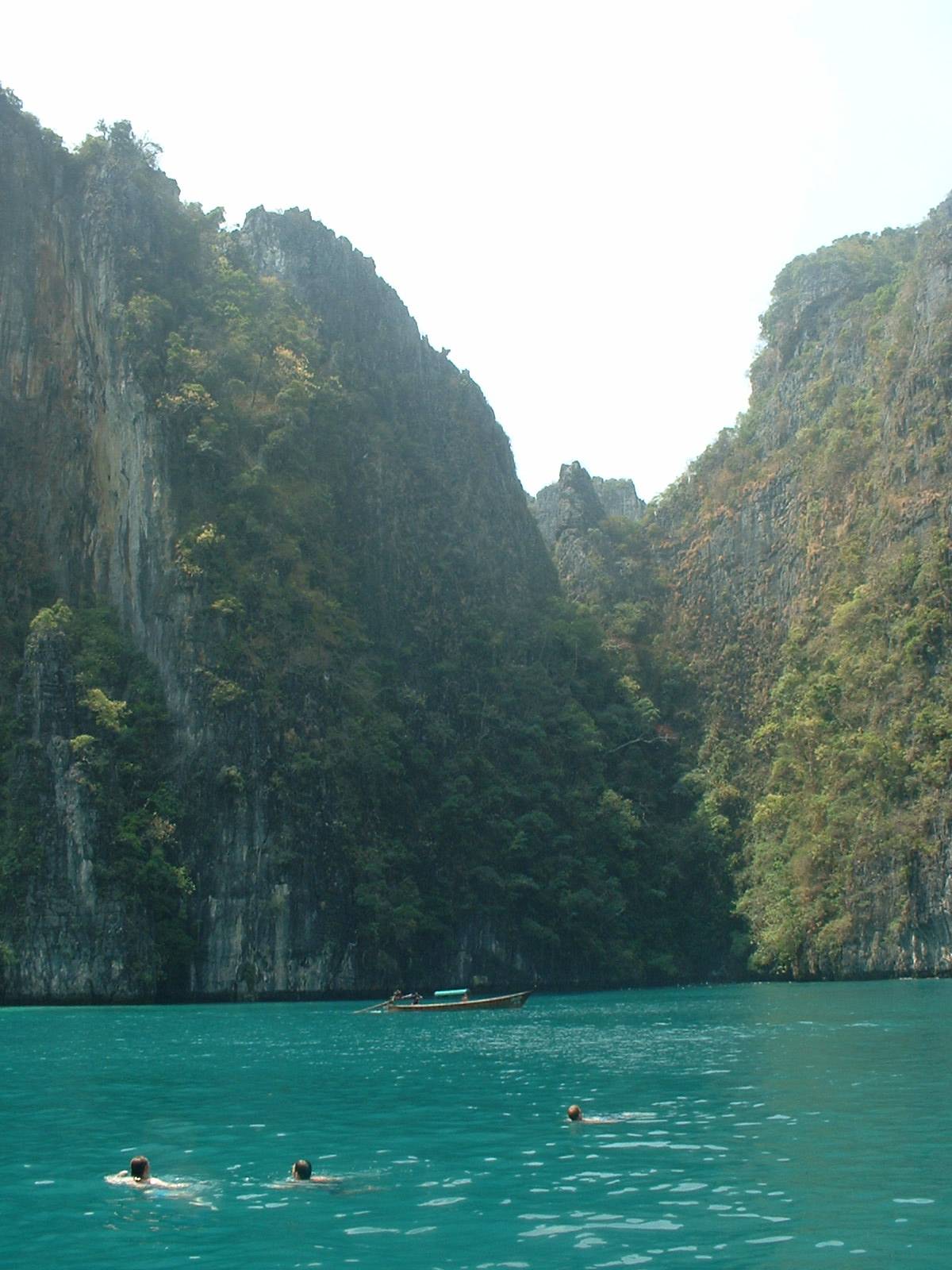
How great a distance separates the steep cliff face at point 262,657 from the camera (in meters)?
61.3

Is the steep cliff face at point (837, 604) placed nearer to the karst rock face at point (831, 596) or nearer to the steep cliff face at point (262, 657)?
the karst rock face at point (831, 596)

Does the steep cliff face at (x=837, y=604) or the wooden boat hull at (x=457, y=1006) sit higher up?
the steep cliff face at (x=837, y=604)

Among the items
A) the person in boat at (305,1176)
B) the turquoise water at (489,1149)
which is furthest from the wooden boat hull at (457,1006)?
the person in boat at (305,1176)

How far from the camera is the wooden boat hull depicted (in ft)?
167

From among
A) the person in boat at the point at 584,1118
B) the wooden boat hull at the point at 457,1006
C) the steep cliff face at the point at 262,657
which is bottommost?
the wooden boat hull at the point at 457,1006

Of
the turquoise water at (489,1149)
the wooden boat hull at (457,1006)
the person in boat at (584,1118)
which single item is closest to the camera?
the turquoise water at (489,1149)

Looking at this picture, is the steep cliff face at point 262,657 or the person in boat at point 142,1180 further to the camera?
the steep cliff face at point 262,657

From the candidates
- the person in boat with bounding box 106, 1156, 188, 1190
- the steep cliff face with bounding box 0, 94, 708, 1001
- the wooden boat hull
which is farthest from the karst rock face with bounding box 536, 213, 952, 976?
the person in boat with bounding box 106, 1156, 188, 1190

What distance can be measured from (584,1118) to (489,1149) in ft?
9.73

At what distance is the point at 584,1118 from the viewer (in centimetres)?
2278

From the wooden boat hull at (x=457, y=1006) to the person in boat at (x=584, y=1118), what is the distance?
28011 millimetres

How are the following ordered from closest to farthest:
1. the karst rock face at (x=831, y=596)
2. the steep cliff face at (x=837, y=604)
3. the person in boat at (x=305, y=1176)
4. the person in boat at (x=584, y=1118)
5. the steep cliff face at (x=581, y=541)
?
the person in boat at (x=305, y=1176)
the person in boat at (x=584, y=1118)
the steep cliff face at (x=837, y=604)
the karst rock face at (x=831, y=596)
the steep cliff face at (x=581, y=541)

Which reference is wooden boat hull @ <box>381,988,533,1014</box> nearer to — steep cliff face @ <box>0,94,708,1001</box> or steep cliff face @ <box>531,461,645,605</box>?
steep cliff face @ <box>0,94,708,1001</box>

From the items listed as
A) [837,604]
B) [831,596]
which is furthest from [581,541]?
[837,604]
